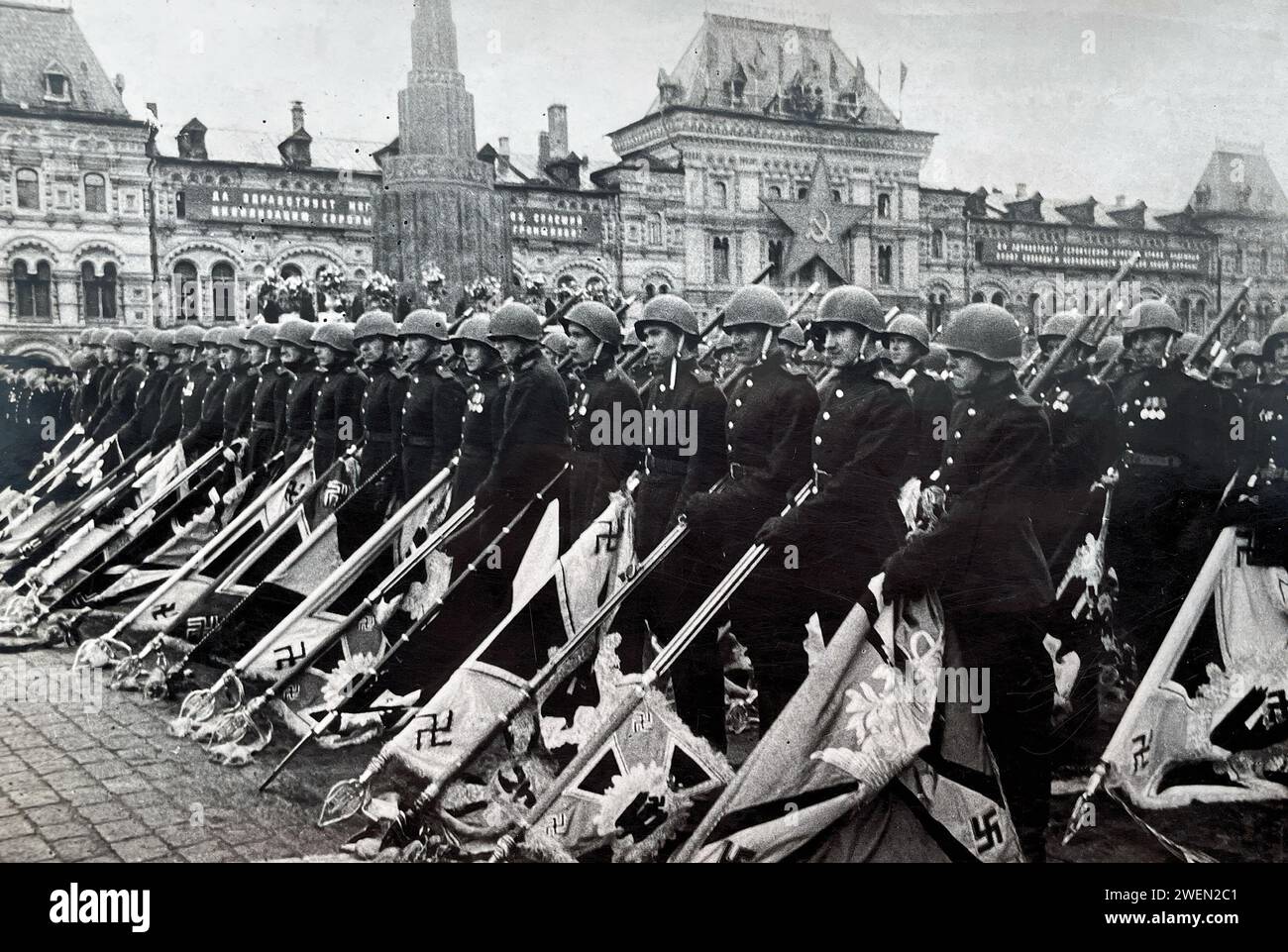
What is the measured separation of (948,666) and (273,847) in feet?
10.2

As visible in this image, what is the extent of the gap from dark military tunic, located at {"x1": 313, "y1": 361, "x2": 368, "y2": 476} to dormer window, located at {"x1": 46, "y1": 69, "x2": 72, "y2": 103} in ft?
7.31

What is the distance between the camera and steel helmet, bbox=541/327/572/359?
724 centimetres

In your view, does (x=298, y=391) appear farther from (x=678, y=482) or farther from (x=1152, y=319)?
(x=1152, y=319)

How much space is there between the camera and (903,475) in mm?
5477

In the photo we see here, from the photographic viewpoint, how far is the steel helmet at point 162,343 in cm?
748

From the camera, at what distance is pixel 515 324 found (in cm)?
649

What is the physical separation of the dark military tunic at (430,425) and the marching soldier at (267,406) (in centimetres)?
139

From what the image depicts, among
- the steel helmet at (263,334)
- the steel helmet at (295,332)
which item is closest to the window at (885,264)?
the steel helmet at (295,332)

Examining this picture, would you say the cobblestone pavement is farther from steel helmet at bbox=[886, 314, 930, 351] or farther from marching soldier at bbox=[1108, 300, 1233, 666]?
steel helmet at bbox=[886, 314, 930, 351]

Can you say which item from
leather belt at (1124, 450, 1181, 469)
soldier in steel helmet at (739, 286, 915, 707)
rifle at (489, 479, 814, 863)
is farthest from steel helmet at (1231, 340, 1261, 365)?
rifle at (489, 479, 814, 863)

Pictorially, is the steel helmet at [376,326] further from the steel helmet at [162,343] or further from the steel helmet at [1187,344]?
the steel helmet at [1187,344]

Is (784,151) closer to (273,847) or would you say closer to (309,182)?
(309,182)

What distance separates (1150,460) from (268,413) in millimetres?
5574

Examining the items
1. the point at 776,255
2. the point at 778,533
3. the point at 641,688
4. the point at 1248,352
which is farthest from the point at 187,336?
the point at 1248,352
